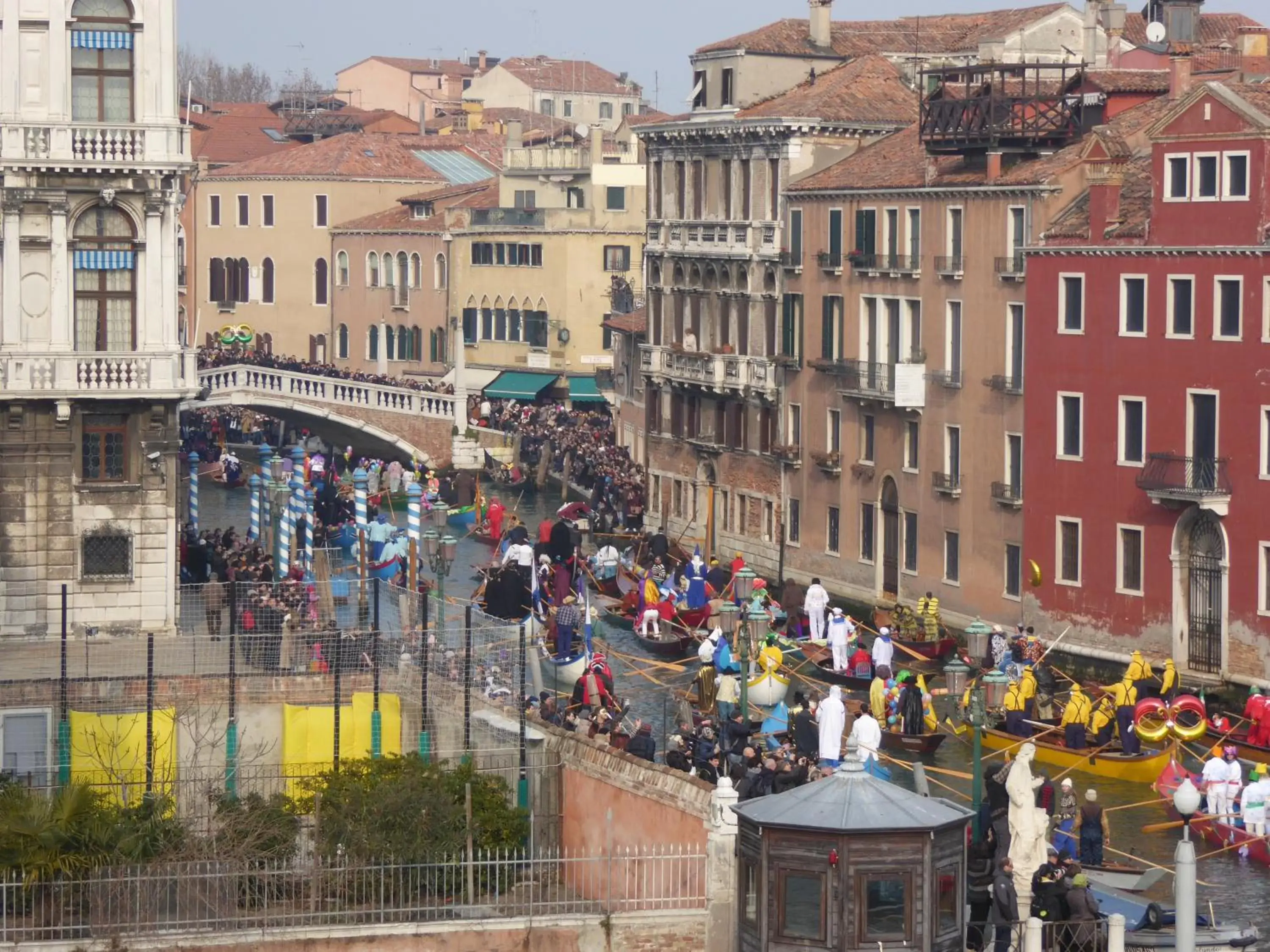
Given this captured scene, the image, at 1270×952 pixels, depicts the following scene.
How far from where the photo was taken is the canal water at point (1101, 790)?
32.5 meters

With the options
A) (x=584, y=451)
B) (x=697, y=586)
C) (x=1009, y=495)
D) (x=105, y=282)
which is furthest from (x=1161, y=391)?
(x=584, y=451)

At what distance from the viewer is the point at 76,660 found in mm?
33375

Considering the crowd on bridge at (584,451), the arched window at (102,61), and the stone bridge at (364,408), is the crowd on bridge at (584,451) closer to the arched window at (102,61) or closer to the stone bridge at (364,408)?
the stone bridge at (364,408)

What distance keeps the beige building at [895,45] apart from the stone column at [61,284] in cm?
2521

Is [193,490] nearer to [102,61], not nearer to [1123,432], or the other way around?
[1123,432]

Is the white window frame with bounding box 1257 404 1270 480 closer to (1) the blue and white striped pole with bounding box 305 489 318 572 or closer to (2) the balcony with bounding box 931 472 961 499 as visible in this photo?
(2) the balcony with bounding box 931 472 961 499

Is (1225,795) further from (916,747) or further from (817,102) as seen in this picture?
(817,102)

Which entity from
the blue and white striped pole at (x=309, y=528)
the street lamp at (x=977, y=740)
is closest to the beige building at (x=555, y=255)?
the blue and white striped pole at (x=309, y=528)

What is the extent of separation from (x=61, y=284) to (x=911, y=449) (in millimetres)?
20191

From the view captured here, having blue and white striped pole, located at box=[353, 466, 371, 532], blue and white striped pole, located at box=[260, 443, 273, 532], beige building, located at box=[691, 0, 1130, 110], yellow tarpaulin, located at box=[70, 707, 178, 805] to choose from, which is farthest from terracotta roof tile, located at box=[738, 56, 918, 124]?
yellow tarpaulin, located at box=[70, 707, 178, 805]

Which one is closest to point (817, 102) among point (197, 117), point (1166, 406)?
point (1166, 406)

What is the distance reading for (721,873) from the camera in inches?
992

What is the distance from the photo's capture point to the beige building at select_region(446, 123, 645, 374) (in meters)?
84.6

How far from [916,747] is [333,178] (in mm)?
57455
